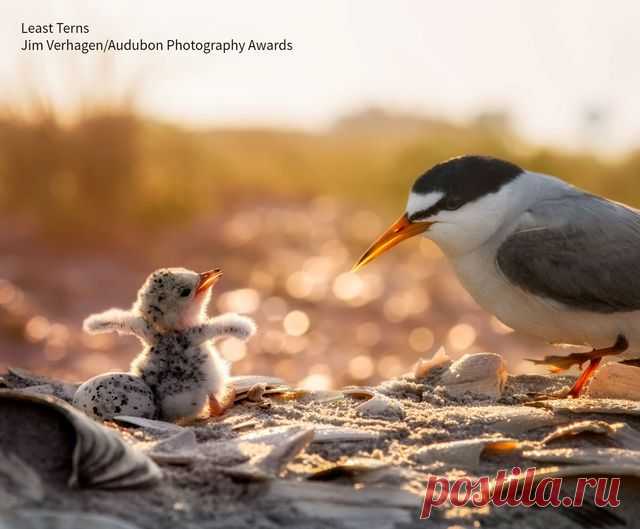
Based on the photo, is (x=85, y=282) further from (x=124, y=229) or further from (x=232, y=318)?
(x=232, y=318)

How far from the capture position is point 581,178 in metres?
12.5

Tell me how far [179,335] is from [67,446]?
1275 mm

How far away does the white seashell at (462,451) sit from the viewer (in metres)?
3.22

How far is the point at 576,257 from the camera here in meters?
4.36

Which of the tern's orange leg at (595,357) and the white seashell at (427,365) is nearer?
the tern's orange leg at (595,357)

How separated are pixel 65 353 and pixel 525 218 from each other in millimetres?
6082

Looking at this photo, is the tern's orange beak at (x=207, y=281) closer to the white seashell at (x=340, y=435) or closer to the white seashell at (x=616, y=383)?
the white seashell at (x=340, y=435)

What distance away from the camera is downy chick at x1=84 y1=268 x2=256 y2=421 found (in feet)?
13.0

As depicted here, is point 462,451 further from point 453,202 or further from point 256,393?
point 453,202

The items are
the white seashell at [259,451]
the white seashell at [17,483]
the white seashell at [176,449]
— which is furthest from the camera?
the white seashell at [176,449]

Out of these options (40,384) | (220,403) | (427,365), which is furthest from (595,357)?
(40,384)

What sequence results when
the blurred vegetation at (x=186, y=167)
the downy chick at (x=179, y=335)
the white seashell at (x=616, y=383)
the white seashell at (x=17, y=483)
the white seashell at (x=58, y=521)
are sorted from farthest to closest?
the blurred vegetation at (x=186, y=167) < the white seashell at (x=616, y=383) < the downy chick at (x=179, y=335) < the white seashell at (x=17, y=483) < the white seashell at (x=58, y=521)

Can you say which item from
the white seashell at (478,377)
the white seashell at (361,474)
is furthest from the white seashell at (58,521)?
the white seashell at (478,377)

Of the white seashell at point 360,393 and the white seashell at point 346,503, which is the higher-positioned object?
the white seashell at point 360,393
